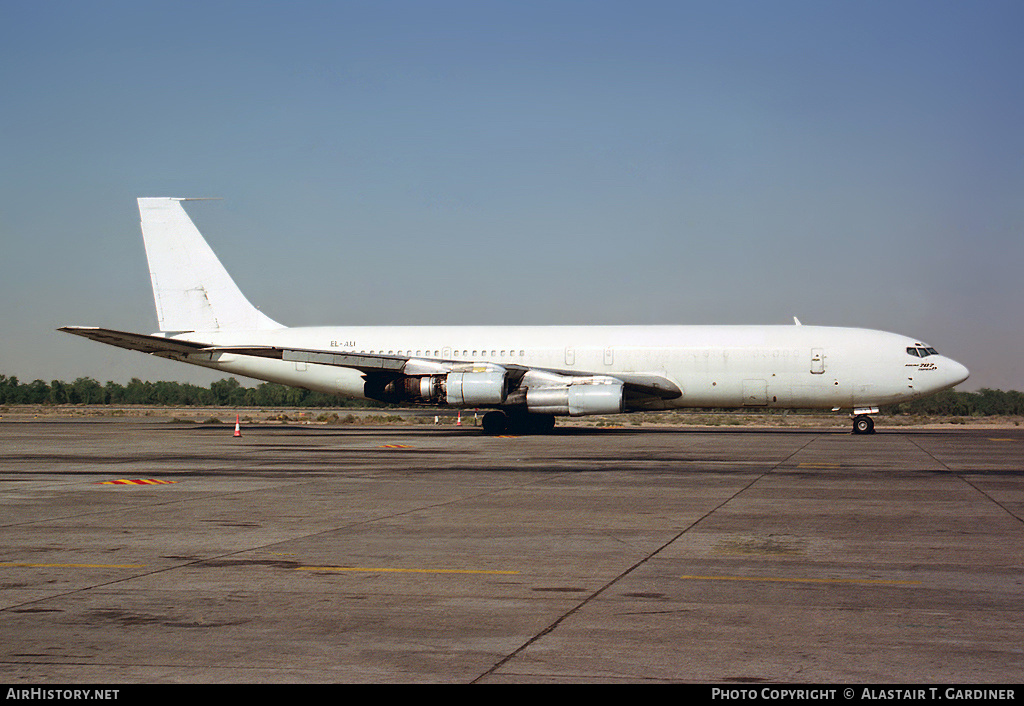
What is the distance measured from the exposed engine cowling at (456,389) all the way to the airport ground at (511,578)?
1573 centimetres

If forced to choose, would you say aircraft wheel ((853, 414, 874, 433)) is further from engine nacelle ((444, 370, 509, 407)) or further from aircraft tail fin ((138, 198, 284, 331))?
aircraft tail fin ((138, 198, 284, 331))

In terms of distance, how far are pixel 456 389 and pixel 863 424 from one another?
611 inches

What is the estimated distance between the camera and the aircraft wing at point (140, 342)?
113 ft

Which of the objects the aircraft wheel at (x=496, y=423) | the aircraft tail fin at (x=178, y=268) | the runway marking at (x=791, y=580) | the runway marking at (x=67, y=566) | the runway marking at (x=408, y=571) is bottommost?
the runway marking at (x=67, y=566)

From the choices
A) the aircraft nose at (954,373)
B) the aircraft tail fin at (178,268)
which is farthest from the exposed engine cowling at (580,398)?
the aircraft tail fin at (178,268)

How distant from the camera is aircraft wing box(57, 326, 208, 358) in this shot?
34312 millimetres

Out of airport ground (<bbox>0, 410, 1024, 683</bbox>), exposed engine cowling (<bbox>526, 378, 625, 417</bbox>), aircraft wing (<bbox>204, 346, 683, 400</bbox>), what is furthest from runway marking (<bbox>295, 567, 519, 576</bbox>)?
aircraft wing (<bbox>204, 346, 683, 400</bbox>)

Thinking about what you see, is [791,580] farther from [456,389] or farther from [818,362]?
[818,362]

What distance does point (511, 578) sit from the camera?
8477 mm

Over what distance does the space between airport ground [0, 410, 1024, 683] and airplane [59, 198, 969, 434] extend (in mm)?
16524

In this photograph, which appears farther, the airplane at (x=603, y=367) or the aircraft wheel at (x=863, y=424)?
the aircraft wheel at (x=863, y=424)

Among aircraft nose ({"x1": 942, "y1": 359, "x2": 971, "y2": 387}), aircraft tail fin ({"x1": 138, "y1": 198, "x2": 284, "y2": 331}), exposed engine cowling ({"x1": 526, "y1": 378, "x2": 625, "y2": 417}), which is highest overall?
aircraft tail fin ({"x1": 138, "y1": 198, "x2": 284, "y2": 331})

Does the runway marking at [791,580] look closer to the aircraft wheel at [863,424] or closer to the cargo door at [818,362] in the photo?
the cargo door at [818,362]

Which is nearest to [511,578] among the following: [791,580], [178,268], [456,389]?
[791,580]
